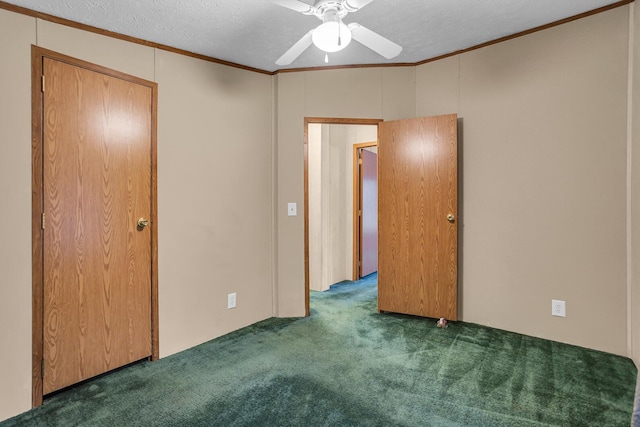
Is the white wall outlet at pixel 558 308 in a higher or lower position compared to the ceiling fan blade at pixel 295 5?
lower

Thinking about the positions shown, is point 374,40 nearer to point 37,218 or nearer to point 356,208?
point 37,218

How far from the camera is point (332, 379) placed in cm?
220

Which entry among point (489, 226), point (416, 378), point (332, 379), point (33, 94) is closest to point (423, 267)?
point (489, 226)

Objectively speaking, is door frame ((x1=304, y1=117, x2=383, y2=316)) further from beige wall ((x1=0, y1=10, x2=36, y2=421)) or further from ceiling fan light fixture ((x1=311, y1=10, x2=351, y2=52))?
beige wall ((x1=0, y1=10, x2=36, y2=421))

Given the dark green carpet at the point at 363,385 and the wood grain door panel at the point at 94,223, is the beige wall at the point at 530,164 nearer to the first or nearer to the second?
the dark green carpet at the point at 363,385

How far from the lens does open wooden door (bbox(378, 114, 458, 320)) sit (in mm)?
3098

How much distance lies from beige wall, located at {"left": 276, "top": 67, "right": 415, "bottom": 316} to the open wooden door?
0.95 feet

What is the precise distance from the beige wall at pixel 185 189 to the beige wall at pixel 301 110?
13 cm

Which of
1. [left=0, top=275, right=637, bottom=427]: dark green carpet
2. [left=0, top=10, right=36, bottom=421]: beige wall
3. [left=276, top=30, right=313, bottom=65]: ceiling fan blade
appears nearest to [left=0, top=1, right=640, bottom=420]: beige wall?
[left=0, top=10, right=36, bottom=421]: beige wall

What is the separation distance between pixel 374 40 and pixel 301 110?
1.39 meters

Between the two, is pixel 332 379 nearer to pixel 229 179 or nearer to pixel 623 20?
pixel 229 179

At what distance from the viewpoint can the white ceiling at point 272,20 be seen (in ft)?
6.99

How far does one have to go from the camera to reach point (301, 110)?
3320 millimetres

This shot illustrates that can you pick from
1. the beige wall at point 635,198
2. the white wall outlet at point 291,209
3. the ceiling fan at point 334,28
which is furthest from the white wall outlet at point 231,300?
the beige wall at point 635,198
